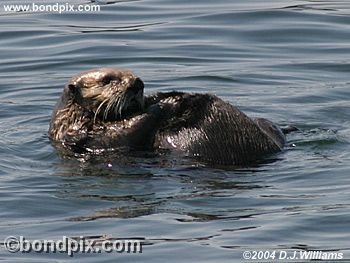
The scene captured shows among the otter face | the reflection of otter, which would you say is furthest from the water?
the otter face

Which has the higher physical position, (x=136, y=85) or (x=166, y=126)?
(x=136, y=85)

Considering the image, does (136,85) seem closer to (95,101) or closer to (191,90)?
(95,101)

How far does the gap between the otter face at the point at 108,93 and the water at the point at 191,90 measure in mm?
448

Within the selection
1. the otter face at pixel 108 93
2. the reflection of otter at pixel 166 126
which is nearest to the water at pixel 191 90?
the reflection of otter at pixel 166 126

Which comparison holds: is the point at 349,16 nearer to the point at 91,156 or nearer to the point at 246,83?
the point at 246,83

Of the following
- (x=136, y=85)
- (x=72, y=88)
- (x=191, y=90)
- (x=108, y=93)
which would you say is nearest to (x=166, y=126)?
(x=136, y=85)

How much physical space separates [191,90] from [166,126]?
2482 mm

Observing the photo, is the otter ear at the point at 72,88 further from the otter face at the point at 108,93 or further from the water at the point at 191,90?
the water at the point at 191,90

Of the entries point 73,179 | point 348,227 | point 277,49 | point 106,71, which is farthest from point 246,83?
point 348,227

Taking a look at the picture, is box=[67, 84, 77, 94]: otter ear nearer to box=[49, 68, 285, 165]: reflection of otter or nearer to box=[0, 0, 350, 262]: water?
box=[49, 68, 285, 165]: reflection of otter

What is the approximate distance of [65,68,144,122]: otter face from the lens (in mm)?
8375

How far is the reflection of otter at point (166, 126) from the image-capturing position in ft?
27.2

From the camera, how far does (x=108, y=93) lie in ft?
27.8

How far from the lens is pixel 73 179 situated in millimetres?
7836
